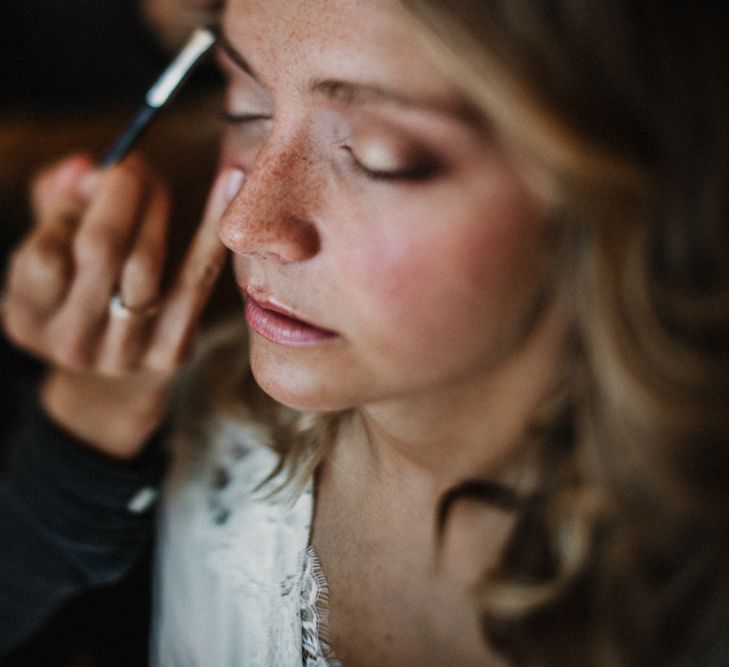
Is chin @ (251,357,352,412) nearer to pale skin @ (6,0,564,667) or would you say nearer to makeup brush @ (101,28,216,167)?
pale skin @ (6,0,564,667)

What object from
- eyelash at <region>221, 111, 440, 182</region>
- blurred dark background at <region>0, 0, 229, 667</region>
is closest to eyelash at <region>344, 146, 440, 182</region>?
eyelash at <region>221, 111, 440, 182</region>

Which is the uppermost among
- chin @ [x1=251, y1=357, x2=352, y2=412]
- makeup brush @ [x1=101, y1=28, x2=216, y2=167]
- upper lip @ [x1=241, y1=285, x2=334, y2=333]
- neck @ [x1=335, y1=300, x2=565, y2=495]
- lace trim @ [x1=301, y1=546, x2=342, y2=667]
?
makeup brush @ [x1=101, y1=28, x2=216, y2=167]

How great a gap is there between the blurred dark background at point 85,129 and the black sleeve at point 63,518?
0.26 feet

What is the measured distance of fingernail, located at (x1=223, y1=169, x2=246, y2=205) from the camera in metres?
0.60

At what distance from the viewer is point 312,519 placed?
0.62m

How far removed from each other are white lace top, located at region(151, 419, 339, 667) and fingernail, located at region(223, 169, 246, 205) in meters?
0.24

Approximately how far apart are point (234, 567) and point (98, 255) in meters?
0.31

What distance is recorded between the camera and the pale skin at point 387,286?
0.45 metres

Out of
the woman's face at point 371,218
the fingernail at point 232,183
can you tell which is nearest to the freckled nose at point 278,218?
the woman's face at point 371,218

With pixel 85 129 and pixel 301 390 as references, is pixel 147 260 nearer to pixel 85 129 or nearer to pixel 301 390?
pixel 301 390

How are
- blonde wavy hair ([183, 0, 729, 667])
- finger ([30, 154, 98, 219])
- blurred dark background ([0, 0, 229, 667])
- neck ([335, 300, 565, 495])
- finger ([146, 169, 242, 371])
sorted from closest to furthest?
blonde wavy hair ([183, 0, 729, 667]), neck ([335, 300, 565, 495]), finger ([146, 169, 242, 371]), finger ([30, 154, 98, 219]), blurred dark background ([0, 0, 229, 667])

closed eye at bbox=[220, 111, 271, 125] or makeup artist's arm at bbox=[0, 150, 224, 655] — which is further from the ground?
closed eye at bbox=[220, 111, 271, 125]

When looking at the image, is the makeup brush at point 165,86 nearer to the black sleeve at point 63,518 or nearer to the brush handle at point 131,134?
the brush handle at point 131,134

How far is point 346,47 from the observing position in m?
0.44
